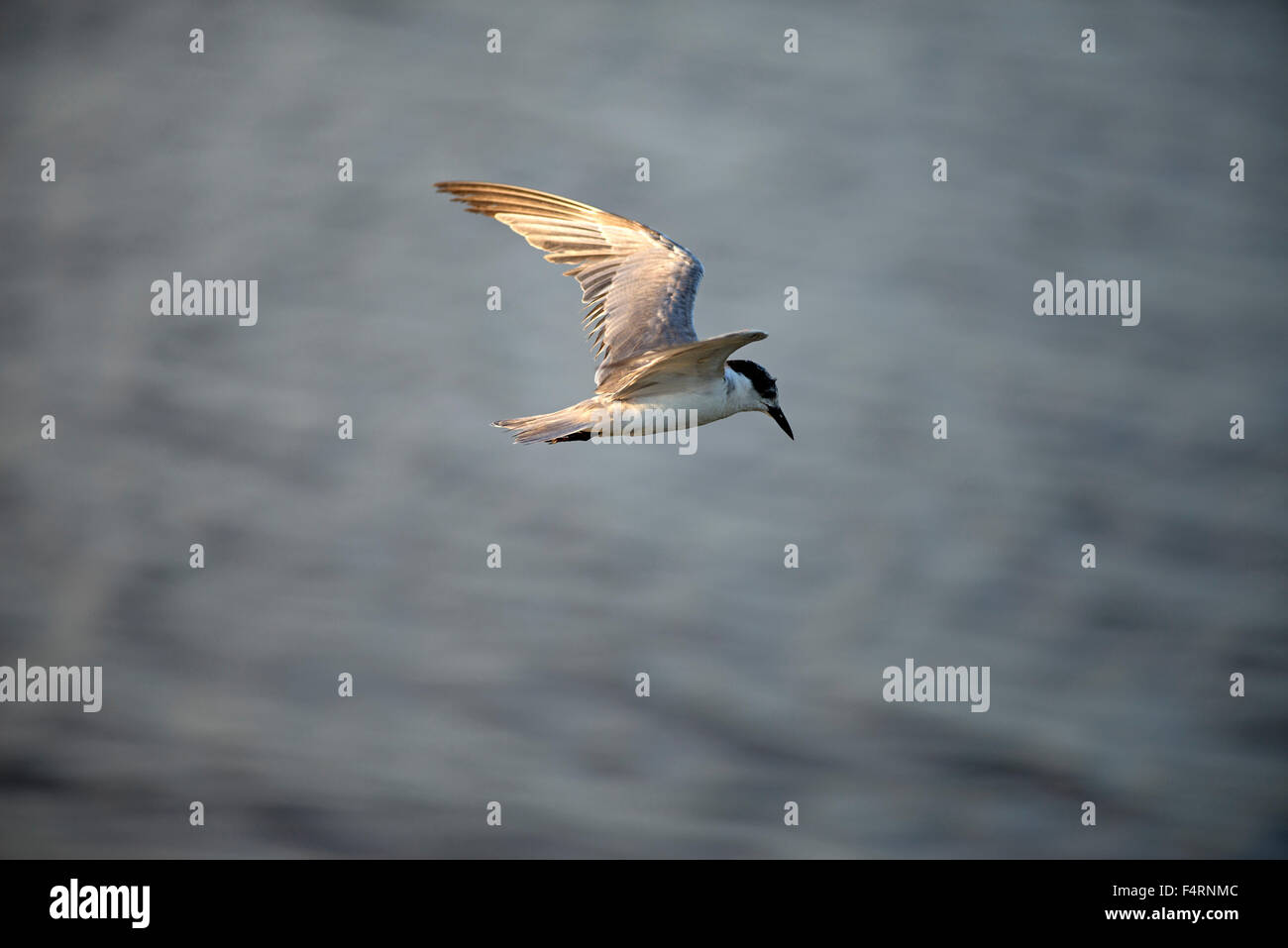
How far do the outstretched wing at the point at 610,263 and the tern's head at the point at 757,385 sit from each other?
309 millimetres

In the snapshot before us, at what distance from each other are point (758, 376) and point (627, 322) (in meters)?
0.80

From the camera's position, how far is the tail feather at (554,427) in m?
7.71

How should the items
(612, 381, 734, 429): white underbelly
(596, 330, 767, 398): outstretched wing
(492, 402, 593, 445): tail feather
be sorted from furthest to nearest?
(612, 381, 734, 429): white underbelly
(492, 402, 593, 445): tail feather
(596, 330, 767, 398): outstretched wing

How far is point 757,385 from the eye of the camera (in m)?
8.78

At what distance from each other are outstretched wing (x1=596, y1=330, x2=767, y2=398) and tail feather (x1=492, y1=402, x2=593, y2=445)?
22 centimetres

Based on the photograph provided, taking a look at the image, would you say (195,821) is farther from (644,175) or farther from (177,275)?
(644,175)

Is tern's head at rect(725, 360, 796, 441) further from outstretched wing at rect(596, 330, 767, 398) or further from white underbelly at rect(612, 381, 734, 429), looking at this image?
outstretched wing at rect(596, 330, 767, 398)

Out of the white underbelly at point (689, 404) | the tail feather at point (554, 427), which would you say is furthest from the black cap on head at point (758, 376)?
the tail feather at point (554, 427)

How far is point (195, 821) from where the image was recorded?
9633 millimetres

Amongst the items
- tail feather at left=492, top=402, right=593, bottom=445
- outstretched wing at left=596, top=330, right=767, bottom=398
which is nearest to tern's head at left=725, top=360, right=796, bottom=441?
outstretched wing at left=596, top=330, right=767, bottom=398

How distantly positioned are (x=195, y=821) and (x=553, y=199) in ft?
14.6

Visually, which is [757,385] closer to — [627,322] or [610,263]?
[627,322]

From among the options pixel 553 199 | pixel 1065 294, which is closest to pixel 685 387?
pixel 553 199

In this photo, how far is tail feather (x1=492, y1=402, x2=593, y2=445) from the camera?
25.3 ft
